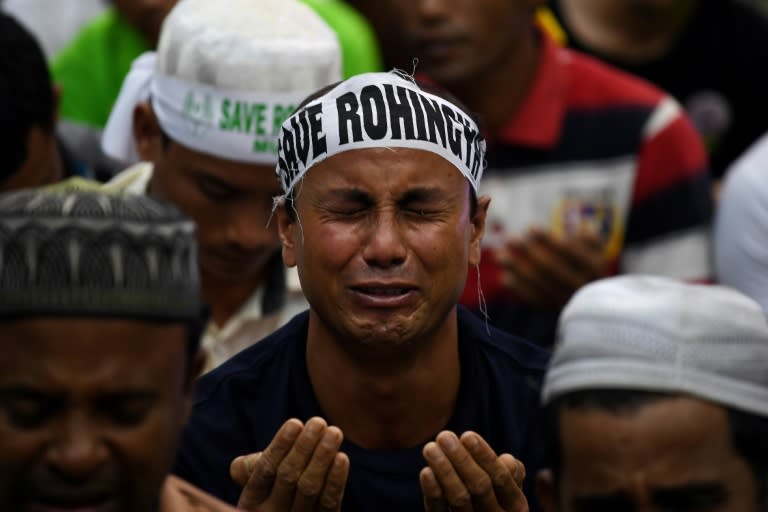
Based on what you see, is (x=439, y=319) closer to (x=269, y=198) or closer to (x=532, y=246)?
(x=269, y=198)

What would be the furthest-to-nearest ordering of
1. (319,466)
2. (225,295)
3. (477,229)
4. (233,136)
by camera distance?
(225,295), (233,136), (477,229), (319,466)

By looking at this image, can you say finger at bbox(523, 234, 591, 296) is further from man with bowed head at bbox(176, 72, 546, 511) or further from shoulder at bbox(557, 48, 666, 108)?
man with bowed head at bbox(176, 72, 546, 511)

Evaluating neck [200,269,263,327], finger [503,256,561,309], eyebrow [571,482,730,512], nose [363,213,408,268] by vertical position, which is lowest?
finger [503,256,561,309]

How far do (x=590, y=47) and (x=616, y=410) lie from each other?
4.73 m

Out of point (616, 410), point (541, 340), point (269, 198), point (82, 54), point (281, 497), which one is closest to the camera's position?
point (616, 410)

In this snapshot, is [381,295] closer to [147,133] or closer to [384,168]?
[384,168]

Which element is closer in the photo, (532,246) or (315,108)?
(315,108)

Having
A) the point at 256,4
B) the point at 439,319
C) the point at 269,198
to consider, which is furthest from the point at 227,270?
the point at 439,319

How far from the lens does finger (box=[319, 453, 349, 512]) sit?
510 centimetres

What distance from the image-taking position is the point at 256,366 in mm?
5656

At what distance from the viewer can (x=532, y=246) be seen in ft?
24.5

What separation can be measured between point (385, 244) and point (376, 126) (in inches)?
12.8

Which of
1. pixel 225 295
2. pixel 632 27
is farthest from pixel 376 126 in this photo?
pixel 632 27

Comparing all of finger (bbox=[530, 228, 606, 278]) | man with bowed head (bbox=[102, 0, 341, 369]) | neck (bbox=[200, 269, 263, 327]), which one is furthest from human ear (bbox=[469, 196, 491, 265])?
finger (bbox=[530, 228, 606, 278])
